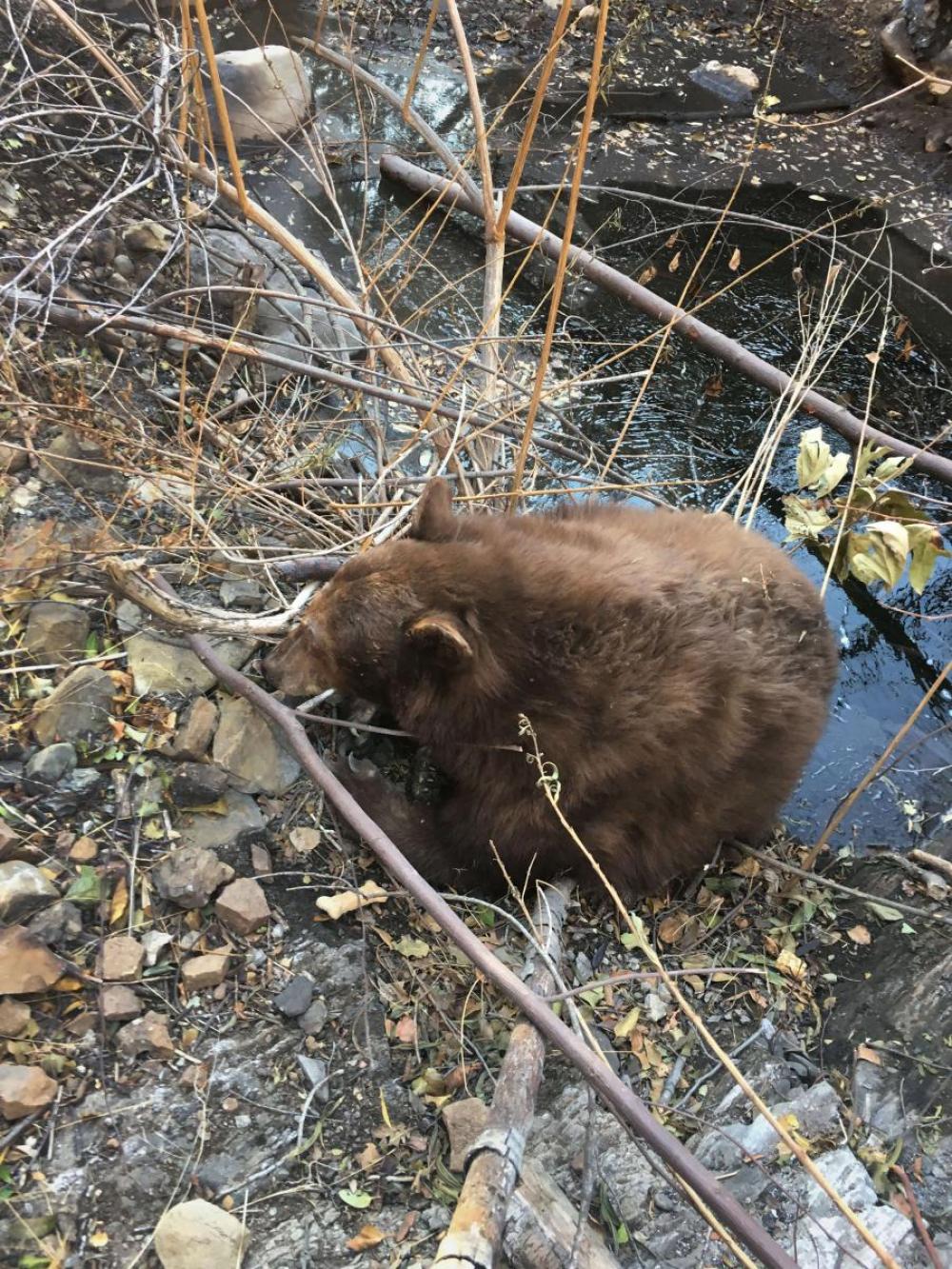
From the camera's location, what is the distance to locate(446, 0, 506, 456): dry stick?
14.4ft

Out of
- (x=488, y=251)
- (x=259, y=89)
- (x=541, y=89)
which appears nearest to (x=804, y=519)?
(x=488, y=251)

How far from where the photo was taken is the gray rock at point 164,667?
352 centimetres

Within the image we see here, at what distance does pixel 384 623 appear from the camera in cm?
351

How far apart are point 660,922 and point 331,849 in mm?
1410

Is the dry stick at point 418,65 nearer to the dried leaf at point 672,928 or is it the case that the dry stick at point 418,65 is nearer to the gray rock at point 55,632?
the gray rock at point 55,632

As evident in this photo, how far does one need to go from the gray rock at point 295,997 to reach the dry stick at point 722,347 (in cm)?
377

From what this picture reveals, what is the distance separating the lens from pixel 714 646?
3506 mm

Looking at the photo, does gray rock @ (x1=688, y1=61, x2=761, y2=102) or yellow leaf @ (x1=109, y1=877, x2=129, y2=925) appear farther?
gray rock @ (x1=688, y1=61, x2=761, y2=102)

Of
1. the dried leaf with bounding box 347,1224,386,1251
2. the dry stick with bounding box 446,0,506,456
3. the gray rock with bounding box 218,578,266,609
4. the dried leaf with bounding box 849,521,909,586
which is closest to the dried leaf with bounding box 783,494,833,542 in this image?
the dried leaf with bounding box 849,521,909,586

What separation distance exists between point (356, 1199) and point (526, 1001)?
28.6 inches

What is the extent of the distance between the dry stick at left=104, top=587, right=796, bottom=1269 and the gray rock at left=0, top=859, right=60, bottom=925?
2.93 feet

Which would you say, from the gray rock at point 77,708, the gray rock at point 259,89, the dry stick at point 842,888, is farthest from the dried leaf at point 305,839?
the gray rock at point 259,89

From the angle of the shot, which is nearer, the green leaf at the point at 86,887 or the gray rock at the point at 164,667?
the green leaf at the point at 86,887

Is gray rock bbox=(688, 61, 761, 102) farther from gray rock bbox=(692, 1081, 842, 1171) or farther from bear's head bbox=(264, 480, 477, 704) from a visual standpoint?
gray rock bbox=(692, 1081, 842, 1171)
